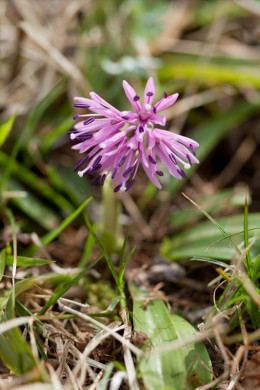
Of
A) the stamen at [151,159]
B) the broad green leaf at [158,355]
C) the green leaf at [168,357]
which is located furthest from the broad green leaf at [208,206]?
the stamen at [151,159]

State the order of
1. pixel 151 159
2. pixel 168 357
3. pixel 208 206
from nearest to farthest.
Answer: pixel 168 357 < pixel 151 159 < pixel 208 206

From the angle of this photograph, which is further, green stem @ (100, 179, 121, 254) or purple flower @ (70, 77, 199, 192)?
green stem @ (100, 179, 121, 254)

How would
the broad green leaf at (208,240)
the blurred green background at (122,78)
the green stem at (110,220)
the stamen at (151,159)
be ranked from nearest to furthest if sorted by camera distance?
the stamen at (151,159)
the broad green leaf at (208,240)
the green stem at (110,220)
the blurred green background at (122,78)

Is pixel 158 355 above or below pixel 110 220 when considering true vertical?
below

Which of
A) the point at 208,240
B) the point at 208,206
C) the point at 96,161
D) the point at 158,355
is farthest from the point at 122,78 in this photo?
the point at 158,355

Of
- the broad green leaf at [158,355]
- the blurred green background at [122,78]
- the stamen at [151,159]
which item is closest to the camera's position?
the broad green leaf at [158,355]

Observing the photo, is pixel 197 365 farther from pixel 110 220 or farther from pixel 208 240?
pixel 110 220

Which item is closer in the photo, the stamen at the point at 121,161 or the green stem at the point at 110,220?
the stamen at the point at 121,161

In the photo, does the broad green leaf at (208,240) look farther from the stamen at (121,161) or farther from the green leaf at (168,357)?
the stamen at (121,161)

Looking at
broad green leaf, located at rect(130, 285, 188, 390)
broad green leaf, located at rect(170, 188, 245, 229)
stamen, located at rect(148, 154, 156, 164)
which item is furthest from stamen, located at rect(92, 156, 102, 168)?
broad green leaf, located at rect(170, 188, 245, 229)

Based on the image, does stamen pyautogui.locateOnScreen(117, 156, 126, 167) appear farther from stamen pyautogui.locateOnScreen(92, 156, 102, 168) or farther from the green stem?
the green stem

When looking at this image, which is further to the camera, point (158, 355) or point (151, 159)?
point (151, 159)

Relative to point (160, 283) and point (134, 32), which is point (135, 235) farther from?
point (134, 32)
